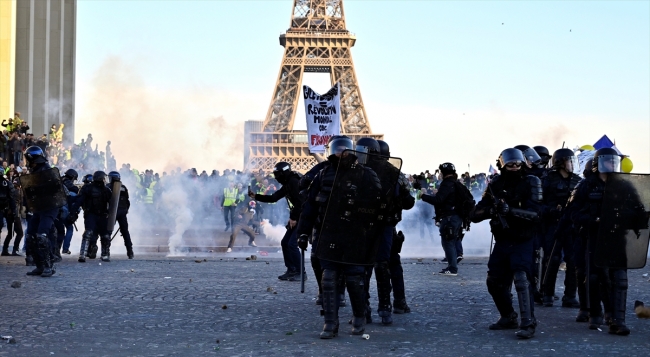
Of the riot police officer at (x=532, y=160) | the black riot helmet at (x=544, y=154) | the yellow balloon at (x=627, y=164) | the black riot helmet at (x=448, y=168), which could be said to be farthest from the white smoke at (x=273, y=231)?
the yellow balloon at (x=627, y=164)

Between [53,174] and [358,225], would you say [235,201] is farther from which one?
[358,225]

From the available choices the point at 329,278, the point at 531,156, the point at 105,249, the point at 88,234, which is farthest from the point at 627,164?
the point at 88,234

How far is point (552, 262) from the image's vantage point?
10195mm

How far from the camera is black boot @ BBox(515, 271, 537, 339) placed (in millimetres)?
7527

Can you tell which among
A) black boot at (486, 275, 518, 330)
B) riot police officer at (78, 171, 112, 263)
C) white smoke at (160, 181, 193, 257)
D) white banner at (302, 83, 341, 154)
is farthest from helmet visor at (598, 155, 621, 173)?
white smoke at (160, 181, 193, 257)

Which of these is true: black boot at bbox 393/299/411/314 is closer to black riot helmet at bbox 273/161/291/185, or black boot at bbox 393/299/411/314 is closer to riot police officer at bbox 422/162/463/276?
black riot helmet at bbox 273/161/291/185

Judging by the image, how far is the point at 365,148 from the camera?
324 inches

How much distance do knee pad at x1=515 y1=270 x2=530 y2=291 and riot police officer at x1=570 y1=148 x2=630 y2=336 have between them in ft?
2.09

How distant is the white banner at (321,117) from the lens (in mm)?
17094

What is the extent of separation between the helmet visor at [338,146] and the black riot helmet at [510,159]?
3.82 ft

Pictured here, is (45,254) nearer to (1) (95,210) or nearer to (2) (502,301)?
(1) (95,210)

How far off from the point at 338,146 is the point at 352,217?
0.57 metres

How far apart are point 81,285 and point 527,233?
577 cm

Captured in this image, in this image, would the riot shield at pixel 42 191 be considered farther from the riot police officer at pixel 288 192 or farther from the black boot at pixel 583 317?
the black boot at pixel 583 317
